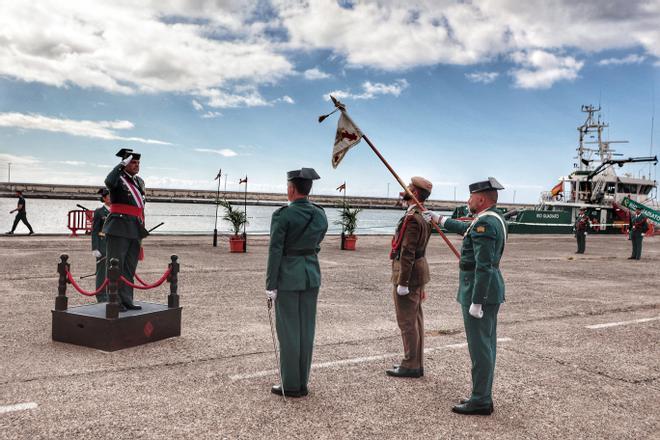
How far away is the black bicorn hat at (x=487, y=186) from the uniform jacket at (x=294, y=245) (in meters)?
1.35

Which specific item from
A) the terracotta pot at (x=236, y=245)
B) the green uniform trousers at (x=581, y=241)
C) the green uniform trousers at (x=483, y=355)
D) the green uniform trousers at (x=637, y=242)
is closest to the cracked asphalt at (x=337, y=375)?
the green uniform trousers at (x=483, y=355)

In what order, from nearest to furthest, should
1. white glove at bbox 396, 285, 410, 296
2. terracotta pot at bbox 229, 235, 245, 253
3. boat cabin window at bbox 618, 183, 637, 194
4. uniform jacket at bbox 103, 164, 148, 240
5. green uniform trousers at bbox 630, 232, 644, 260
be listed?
white glove at bbox 396, 285, 410, 296 < uniform jacket at bbox 103, 164, 148, 240 < terracotta pot at bbox 229, 235, 245, 253 < green uniform trousers at bbox 630, 232, 644, 260 < boat cabin window at bbox 618, 183, 637, 194

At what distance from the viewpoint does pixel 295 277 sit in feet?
16.1

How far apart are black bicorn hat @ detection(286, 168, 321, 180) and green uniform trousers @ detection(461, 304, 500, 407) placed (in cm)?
183

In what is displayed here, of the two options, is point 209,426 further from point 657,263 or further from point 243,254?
point 657,263

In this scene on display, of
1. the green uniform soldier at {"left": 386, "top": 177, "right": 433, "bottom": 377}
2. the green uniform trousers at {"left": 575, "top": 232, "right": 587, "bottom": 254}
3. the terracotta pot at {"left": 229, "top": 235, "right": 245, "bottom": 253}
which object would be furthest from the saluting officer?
the green uniform trousers at {"left": 575, "top": 232, "right": 587, "bottom": 254}

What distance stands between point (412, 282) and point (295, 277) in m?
1.34

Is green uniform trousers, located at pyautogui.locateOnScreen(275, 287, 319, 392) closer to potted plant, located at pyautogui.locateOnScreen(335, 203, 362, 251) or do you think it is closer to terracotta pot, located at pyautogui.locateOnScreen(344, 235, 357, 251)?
potted plant, located at pyautogui.locateOnScreen(335, 203, 362, 251)

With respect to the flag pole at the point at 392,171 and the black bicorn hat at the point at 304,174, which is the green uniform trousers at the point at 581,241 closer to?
the flag pole at the point at 392,171

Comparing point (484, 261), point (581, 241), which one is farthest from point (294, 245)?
point (581, 241)

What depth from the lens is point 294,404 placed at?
4.71m

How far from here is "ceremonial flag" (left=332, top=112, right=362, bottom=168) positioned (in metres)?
5.86

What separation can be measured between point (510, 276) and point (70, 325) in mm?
10863

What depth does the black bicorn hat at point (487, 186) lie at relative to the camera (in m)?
4.70
